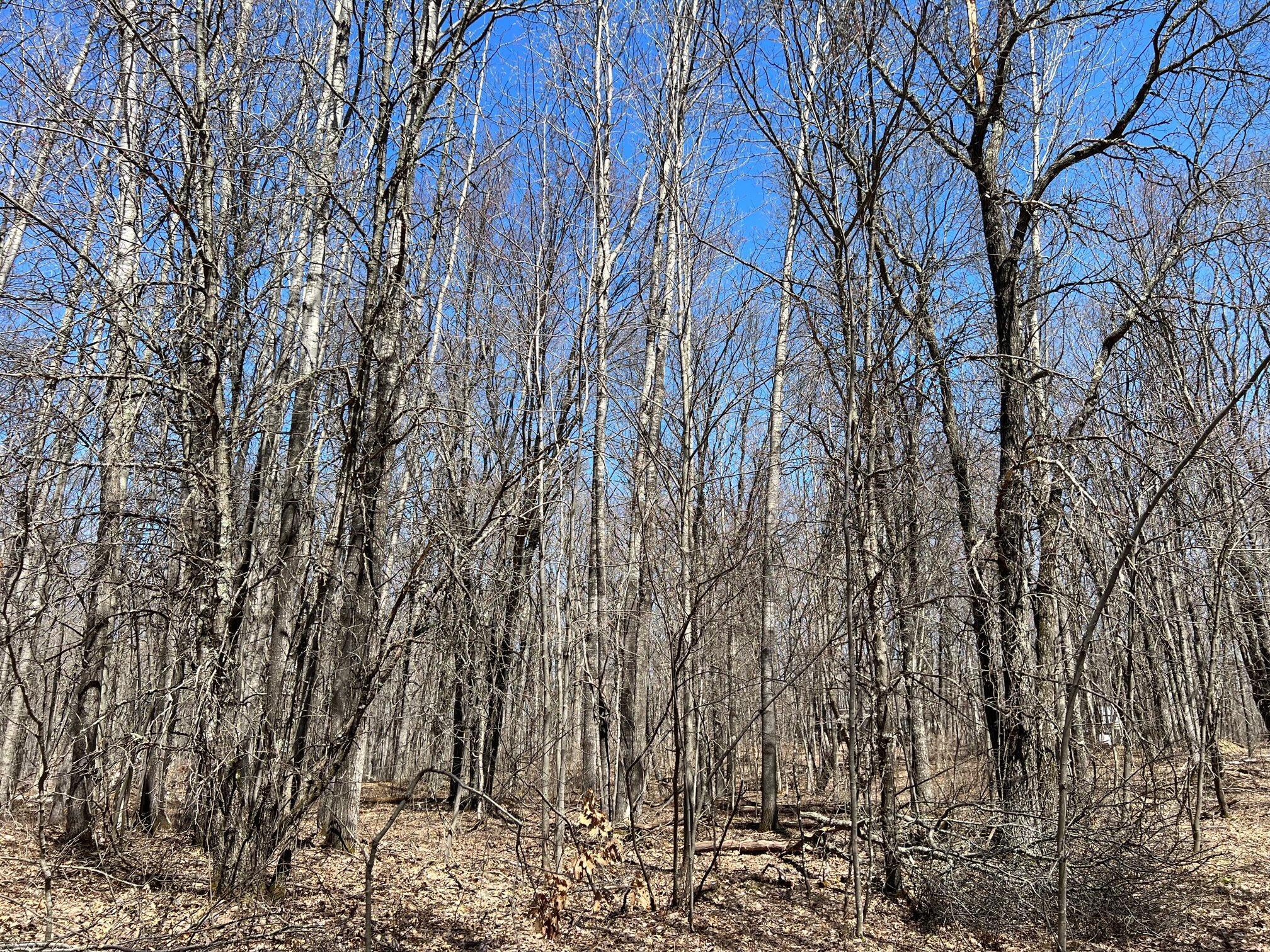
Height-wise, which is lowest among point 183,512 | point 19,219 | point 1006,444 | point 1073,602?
point 1073,602

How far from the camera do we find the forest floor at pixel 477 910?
4832mm

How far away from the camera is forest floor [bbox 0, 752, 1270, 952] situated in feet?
15.9

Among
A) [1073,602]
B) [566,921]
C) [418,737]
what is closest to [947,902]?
[1073,602]

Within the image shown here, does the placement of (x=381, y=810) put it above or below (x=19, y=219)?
below

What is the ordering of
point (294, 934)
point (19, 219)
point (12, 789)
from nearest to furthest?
1. point (294, 934)
2. point (19, 219)
3. point (12, 789)

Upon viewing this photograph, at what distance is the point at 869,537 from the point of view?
18.8 ft

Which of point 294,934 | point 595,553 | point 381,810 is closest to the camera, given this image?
point 294,934

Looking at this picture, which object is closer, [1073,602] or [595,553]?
[1073,602]

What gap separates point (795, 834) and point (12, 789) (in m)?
8.00

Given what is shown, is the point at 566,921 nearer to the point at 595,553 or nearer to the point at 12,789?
the point at 595,553

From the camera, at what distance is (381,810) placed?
11.5 m

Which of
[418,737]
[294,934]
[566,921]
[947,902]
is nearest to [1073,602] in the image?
[947,902]

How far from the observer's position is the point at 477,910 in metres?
6.19

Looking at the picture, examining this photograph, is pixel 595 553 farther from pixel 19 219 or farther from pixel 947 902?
pixel 19 219
